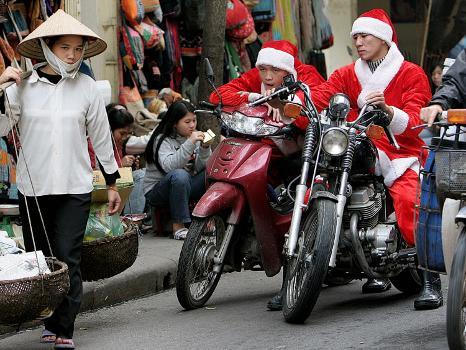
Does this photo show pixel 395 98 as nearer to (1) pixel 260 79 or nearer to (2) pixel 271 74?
(2) pixel 271 74

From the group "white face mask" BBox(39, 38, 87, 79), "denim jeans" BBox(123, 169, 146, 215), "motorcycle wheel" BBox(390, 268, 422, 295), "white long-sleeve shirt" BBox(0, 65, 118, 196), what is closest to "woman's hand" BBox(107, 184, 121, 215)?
"white long-sleeve shirt" BBox(0, 65, 118, 196)

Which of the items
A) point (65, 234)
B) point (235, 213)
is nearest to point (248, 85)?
point (235, 213)

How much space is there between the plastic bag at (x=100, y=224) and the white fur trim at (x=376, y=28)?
6.78 feet

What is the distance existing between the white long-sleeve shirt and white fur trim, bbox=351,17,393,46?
85.6 inches

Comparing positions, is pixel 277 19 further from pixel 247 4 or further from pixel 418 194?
pixel 418 194

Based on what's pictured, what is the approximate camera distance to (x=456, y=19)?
775 inches

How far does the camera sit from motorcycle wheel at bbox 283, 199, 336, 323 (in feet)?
23.3

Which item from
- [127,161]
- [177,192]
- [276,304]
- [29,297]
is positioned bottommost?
[276,304]

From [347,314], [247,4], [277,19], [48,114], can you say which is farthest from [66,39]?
→ [277,19]

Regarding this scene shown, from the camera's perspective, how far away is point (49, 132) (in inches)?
269

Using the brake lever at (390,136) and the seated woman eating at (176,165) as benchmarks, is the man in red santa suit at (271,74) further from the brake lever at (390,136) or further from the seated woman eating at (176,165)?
the seated woman eating at (176,165)

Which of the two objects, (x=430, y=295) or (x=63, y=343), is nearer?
(x=63, y=343)

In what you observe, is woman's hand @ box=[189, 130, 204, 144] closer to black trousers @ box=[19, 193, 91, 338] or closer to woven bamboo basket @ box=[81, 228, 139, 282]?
woven bamboo basket @ box=[81, 228, 139, 282]

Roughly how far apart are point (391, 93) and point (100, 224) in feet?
6.84
